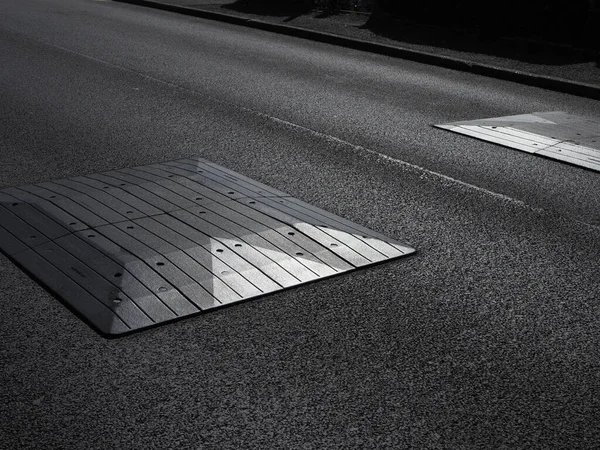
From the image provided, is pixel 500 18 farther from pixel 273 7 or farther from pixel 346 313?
pixel 346 313

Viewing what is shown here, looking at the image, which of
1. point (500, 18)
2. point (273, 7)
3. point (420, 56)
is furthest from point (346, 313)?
point (273, 7)

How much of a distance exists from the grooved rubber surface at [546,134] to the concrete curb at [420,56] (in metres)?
1.52

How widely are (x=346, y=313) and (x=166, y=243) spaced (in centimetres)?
121

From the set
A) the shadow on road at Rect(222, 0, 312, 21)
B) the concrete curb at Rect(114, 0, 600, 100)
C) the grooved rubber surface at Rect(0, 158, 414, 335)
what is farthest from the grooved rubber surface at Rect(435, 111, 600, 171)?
the shadow on road at Rect(222, 0, 312, 21)

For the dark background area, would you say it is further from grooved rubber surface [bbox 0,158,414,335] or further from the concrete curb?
grooved rubber surface [bbox 0,158,414,335]

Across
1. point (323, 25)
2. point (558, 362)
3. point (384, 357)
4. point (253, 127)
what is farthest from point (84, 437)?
point (323, 25)

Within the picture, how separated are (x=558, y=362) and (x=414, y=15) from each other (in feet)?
40.9

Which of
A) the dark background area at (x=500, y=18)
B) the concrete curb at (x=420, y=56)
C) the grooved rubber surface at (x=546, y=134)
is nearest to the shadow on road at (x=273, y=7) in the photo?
the dark background area at (x=500, y=18)

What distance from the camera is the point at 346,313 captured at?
432 centimetres

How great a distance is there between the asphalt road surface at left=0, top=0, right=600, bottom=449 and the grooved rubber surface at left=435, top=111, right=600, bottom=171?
0.24 meters

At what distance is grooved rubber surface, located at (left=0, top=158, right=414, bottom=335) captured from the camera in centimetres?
436

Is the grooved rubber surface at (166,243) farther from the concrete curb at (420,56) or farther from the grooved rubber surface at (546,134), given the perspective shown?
the concrete curb at (420,56)

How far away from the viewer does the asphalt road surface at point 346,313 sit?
11.1 feet

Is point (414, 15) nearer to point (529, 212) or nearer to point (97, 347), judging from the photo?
point (529, 212)
